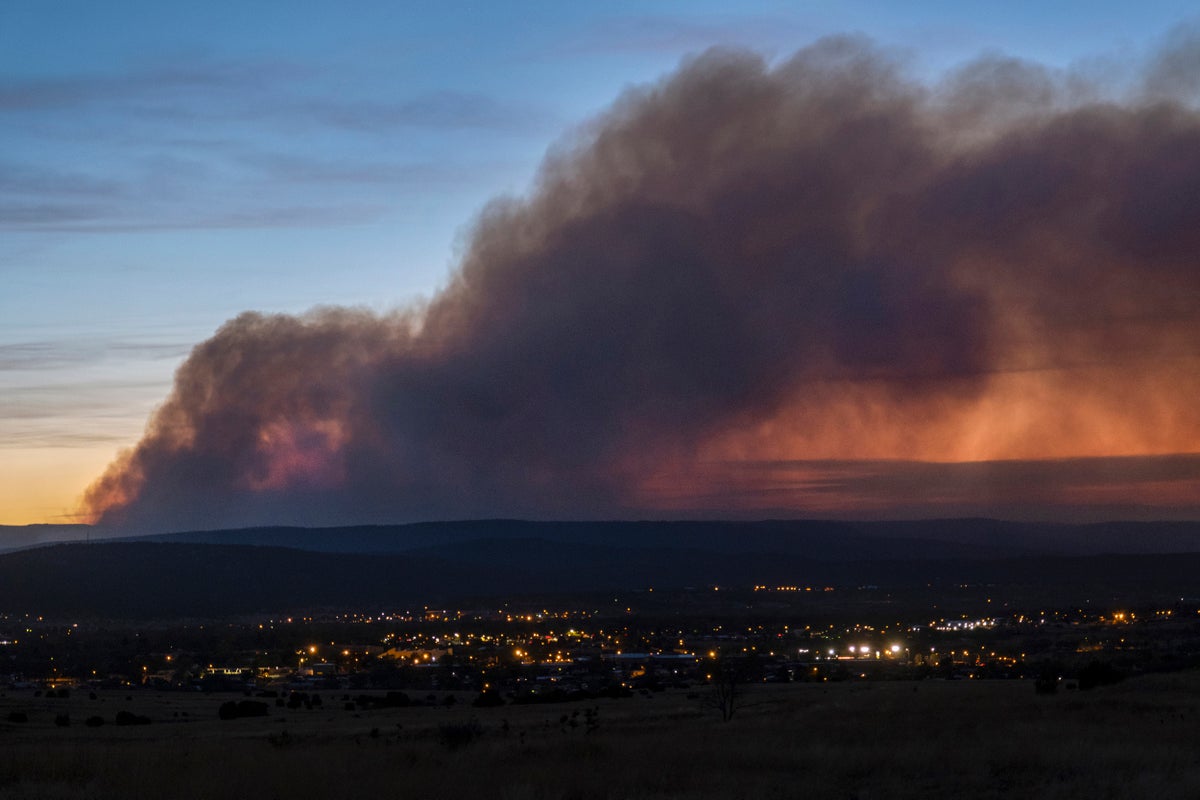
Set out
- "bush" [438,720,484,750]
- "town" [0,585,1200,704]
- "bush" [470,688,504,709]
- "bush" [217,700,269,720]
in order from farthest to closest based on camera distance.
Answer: "town" [0,585,1200,704] < "bush" [470,688,504,709] < "bush" [217,700,269,720] < "bush" [438,720,484,750]

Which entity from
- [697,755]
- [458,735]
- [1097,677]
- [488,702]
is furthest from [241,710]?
[1097,677]

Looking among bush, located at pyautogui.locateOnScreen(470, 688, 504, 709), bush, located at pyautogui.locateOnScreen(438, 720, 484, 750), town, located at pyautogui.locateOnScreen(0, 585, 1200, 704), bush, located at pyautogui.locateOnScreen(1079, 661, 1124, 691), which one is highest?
bush, located at pyautogui.locateOnScreen(438, 720, 484, 750)

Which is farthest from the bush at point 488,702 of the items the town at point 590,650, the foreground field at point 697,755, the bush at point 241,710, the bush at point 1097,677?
the bush at point 1097,677

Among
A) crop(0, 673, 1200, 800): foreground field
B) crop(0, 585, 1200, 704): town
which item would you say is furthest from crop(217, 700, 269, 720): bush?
crop(0, 585, 1200, 704): town

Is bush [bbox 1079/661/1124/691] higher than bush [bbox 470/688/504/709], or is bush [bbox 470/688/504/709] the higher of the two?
bush [bbox 1079/661/1124/691]

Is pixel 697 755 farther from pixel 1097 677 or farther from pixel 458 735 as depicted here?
pixel 1097 677

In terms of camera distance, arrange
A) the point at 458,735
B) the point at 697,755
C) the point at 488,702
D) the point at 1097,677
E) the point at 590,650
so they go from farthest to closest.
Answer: the point at 590,650 < the point at 488,702 < the point at 1097,677 < the point at 458,735 < the point at 697,755

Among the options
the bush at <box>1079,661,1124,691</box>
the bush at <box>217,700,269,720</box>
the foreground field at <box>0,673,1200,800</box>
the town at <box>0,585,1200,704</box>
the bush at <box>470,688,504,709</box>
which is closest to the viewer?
the foreground field at <box>0,673,1200,800</box>

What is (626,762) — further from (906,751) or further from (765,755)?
(906,751)

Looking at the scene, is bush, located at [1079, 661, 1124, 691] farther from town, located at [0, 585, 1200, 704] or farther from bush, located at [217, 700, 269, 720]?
bush, located at [217, 700, 269, 720]
